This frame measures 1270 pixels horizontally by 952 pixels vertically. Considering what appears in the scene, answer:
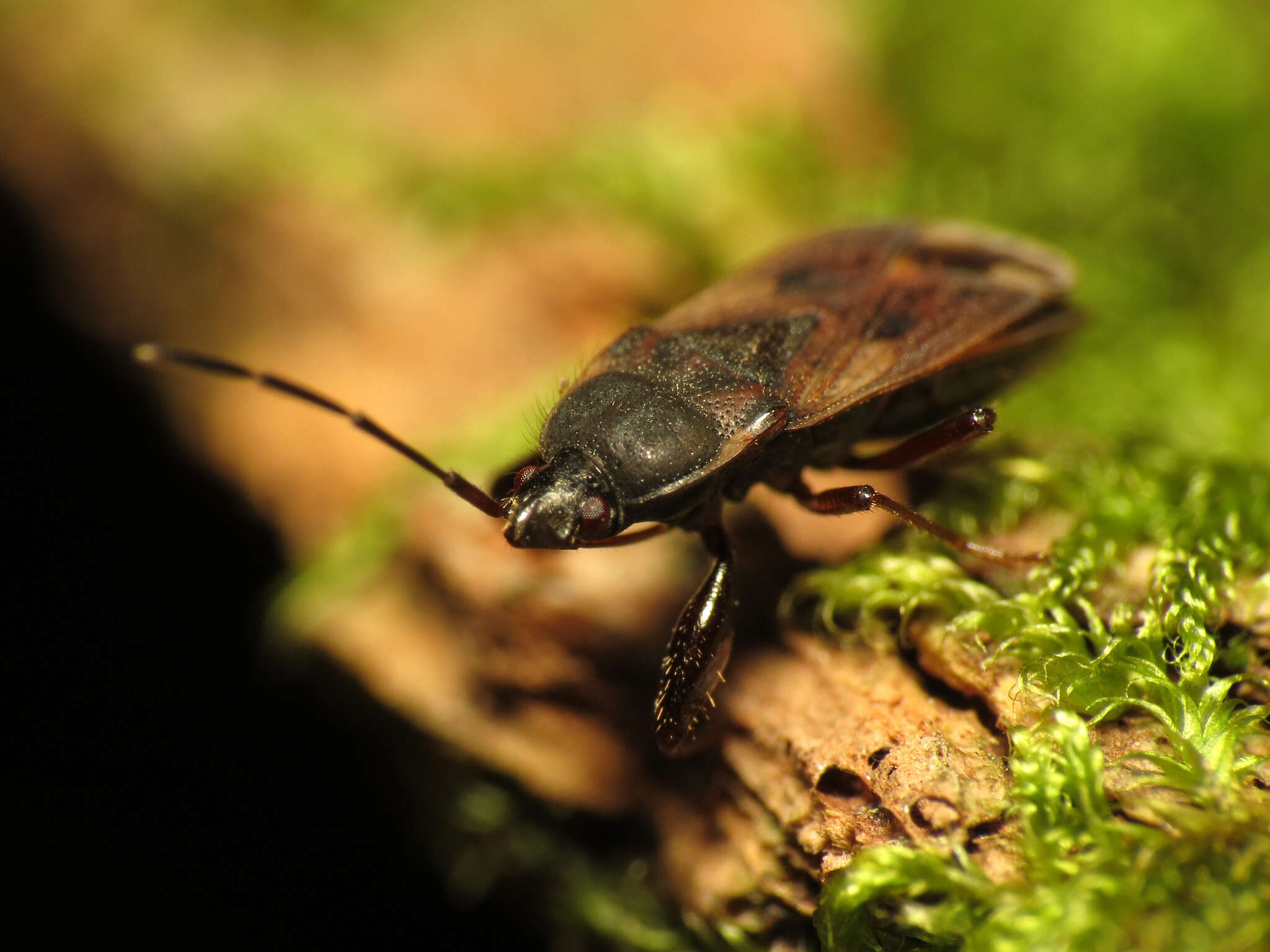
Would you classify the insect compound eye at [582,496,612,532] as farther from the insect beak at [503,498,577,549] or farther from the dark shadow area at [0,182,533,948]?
the dark shadow area at [0,182,533,948]

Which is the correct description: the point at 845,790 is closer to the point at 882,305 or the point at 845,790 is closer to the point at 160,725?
the point at 882,305

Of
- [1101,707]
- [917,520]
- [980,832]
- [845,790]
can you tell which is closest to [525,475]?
[917,520]

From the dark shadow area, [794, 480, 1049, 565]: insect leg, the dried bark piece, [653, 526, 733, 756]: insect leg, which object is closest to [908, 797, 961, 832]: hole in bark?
the dried bark piece

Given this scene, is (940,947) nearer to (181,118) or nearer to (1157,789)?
(1157,789)

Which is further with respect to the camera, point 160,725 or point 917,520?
point 160,725

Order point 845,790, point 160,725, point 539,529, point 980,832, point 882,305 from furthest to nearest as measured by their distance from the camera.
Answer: point 160,725 < point 882,305 < point 539,529 < point 845,790 < point 980,832

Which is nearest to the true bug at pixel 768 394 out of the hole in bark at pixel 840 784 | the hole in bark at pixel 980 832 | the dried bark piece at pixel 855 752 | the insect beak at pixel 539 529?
the insect beak at pixel 539 529

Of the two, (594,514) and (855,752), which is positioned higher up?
(594,514)

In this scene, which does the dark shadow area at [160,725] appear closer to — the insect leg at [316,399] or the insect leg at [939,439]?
the insect leg at [316,399]
